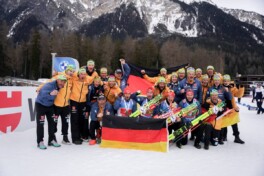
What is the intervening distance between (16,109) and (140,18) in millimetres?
149471

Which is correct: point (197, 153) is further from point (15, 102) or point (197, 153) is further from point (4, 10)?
point (4, 10)

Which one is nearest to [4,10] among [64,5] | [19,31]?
[64,5]

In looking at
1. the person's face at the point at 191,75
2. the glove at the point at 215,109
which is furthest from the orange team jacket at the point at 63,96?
the glove at the point at 215,109

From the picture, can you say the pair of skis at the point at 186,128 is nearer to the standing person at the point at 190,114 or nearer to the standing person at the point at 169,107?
the standing person at the point at 190,114

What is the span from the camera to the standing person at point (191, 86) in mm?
6679

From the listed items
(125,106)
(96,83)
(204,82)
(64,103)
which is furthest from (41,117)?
(204,82)

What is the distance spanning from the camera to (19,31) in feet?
391

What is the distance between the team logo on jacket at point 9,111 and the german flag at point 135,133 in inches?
113

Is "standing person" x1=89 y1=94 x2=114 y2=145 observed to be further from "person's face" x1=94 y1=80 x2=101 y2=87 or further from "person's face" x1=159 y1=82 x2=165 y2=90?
"person's face" x1=159 y1=82 x2=165 y2=90

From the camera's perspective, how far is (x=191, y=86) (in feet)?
22.3

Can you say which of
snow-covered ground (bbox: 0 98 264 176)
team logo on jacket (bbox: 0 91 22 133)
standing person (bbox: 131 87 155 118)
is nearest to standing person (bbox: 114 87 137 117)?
standing person (bbox: 131 87 155 118)

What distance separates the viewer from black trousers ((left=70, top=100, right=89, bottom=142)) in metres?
6.26

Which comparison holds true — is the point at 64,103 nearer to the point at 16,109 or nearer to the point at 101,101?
the point at 101,101

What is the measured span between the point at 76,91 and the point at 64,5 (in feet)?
593
